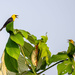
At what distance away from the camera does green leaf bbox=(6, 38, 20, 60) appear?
1.21 m

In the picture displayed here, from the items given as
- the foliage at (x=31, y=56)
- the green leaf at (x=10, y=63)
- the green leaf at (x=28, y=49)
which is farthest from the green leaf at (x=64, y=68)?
the green leaf at (x=10, y=63)

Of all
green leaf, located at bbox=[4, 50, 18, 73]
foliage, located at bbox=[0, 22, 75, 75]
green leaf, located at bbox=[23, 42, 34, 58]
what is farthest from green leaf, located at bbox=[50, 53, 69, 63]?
green leaf, located at bbox=[4, 50, 18, 73]

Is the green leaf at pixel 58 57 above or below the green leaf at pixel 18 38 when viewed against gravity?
below

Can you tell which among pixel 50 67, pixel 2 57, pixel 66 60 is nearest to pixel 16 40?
pixel 2 57

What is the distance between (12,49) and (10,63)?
0.10 meters

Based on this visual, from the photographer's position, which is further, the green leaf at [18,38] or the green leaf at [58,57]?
the green leaf at [58,57]

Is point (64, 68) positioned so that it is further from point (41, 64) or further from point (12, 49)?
point (12, 49)

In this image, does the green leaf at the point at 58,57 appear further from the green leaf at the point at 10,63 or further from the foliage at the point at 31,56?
the green leaf at the point at 10,63

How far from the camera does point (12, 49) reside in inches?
48.6

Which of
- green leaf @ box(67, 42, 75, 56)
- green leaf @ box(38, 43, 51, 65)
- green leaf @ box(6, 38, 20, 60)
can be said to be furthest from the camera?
green leaf @ box(67, 42, 75, 56)

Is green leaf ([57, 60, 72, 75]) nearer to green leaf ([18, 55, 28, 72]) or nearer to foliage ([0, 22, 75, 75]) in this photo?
foliage ([0, 22, 75, 75])

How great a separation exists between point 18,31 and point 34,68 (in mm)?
296

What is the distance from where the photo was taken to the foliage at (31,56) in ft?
4.11

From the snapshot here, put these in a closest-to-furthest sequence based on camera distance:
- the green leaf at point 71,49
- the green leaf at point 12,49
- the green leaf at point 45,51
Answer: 1. the green leaf at point 12,49
2. the green leaf at point 45,51
3. the green leaf at point 71,49
